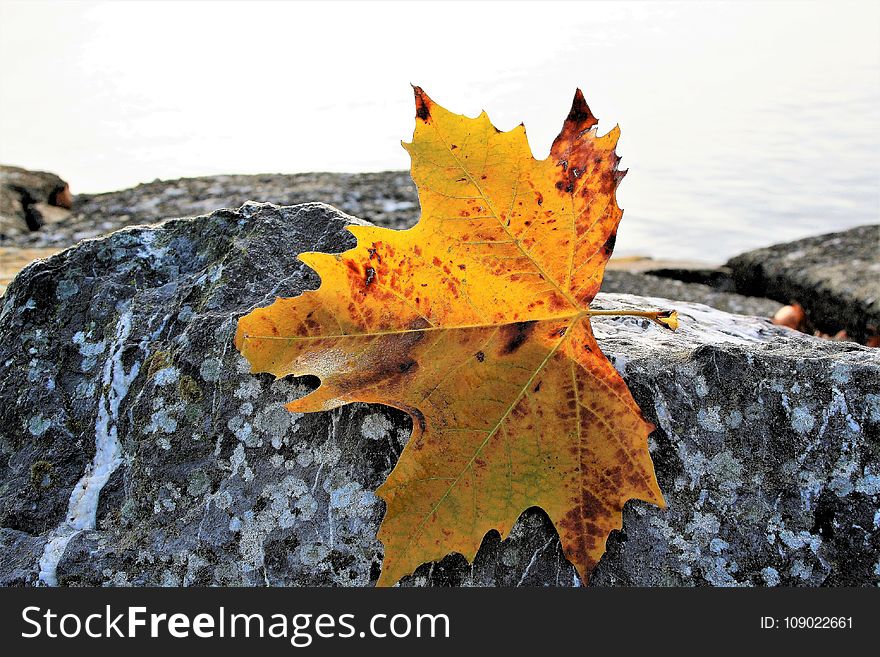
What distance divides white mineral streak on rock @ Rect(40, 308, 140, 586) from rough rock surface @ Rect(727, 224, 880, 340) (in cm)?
422

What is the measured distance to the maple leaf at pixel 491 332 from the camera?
1.25m

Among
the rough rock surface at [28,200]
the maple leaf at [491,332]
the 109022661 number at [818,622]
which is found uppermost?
the rough rock surface at [28,200]

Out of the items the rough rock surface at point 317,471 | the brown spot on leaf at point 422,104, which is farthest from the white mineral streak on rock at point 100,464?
the brown spot on leaf at point 422,104

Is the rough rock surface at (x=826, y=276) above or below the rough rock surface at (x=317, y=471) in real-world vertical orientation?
above

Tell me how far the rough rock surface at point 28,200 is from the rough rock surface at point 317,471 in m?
3.89

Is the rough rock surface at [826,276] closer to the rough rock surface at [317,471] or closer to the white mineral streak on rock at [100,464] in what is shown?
the rough rock surface at [317,471]

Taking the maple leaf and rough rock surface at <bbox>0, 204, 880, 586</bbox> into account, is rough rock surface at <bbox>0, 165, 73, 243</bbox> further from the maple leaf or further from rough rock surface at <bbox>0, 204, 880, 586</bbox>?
the maple leaf

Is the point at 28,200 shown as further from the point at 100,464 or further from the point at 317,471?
the point at 317,471

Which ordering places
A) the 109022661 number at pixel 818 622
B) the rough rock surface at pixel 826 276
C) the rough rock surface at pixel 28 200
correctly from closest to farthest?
the 109022661 number at pixel 818 622
the rough rock surface at pixel 826 276
the rough rock surface at pixel 28 200

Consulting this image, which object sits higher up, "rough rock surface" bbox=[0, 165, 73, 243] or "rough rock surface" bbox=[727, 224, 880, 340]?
"rough rock surface" bbox=[0, 165, 73, 243]

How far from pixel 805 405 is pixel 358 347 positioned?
0.74m

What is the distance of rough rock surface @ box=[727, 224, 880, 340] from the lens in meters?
4.68

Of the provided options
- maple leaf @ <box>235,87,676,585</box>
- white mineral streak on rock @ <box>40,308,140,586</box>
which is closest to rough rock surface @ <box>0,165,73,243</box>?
white mineral streak on rock @ <box>40,308,140,586</box>

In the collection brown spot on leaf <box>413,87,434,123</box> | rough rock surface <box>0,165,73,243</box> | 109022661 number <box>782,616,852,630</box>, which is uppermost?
rough rock surface <box>0,165,73,243</box>
